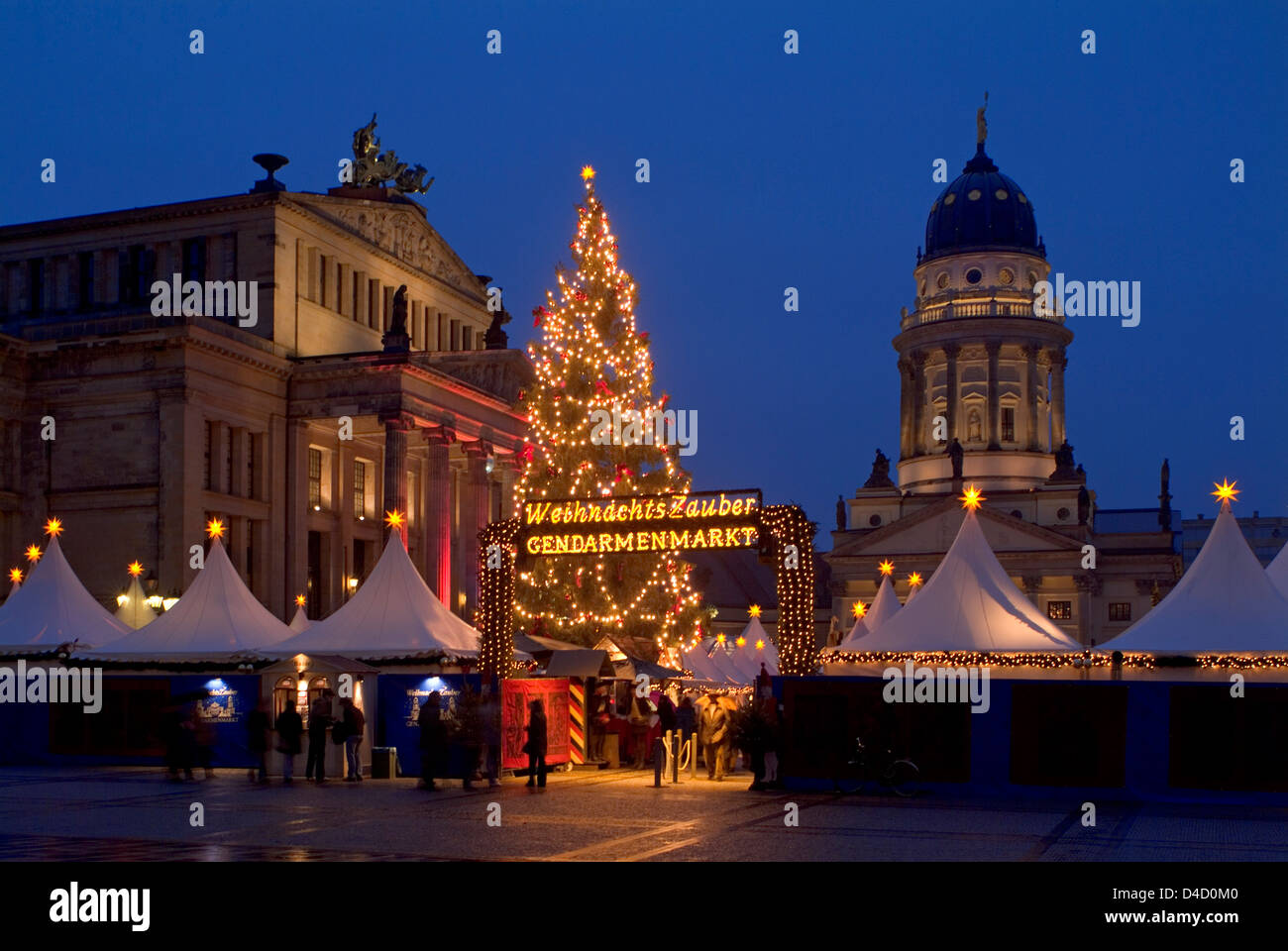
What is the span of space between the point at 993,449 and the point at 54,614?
76.5m

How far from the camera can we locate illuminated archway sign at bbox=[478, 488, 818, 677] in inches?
1190

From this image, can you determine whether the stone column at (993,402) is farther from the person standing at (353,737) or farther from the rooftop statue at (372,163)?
the person standing at (353,737)

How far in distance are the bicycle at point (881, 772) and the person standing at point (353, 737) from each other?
366 inches

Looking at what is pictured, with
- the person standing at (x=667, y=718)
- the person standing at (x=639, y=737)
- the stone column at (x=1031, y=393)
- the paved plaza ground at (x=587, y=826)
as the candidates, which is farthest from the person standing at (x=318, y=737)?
the stone column at (x=1031, y=393)

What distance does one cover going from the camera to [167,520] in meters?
56.2

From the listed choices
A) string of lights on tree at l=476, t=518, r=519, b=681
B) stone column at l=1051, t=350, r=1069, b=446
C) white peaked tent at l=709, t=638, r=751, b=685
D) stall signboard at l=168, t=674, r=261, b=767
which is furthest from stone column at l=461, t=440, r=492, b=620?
stone column at l=1051, t=350, r=1069, b=446

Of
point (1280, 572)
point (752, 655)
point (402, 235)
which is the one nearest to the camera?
point (1280, 572)

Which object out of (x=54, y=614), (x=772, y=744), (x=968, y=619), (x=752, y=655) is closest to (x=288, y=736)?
(x=772, y=744)

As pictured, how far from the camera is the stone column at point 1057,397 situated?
108125mm

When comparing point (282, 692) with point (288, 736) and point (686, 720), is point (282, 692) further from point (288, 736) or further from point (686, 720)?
point (686, 720)

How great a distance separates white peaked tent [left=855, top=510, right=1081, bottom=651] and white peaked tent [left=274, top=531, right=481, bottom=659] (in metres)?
9.22

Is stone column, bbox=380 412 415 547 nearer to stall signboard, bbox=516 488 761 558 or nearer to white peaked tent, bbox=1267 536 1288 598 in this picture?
stall signboard, bbox=516 488 761 558

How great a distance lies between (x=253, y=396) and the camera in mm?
61031
